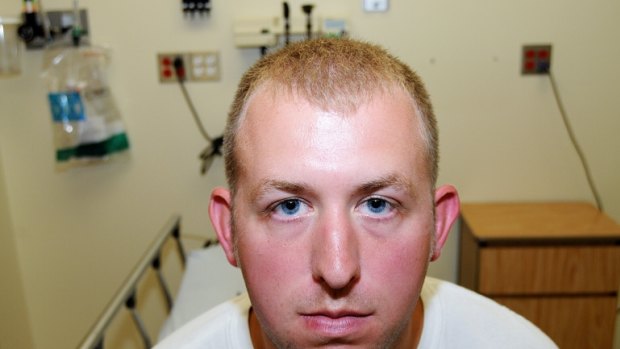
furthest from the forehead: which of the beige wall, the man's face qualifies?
the beige wall

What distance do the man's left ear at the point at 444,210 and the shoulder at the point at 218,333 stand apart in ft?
1.22

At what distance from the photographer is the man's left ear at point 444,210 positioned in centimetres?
91

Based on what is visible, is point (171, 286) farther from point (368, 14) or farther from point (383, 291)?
point (383, 291)

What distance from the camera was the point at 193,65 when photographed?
2.47 meters

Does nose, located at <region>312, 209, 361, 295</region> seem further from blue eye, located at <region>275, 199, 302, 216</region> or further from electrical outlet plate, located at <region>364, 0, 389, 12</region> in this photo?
electrical outlet plate, located at <region>364, 0, 389, 12</region>

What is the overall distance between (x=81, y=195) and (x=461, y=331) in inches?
81.1

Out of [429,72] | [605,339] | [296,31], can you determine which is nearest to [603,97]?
[429,72]

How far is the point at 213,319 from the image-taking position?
3.51ft

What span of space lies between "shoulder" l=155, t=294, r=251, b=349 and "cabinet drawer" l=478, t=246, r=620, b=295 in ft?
4.45

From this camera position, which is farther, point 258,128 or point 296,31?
point 296,31

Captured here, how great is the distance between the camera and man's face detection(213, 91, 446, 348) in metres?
0.75

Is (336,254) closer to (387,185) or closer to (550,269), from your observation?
(387,185)

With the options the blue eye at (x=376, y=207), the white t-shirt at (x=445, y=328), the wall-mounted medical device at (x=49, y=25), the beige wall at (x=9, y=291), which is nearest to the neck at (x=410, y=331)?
the white t-shirt at (x=445, y=328)

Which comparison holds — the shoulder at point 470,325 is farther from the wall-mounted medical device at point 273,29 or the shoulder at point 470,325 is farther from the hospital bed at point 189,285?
the wall-mounted medical device at point 273,29
